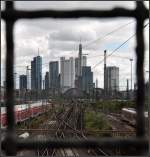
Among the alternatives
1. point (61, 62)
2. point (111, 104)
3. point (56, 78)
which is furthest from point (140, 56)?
point (111, 104)

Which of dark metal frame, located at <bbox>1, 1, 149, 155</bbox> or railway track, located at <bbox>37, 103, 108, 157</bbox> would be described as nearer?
dark metal frame, located at <bbox>1, 1, 149, 155</bbox>

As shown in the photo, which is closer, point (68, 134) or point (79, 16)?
point (79, 16)

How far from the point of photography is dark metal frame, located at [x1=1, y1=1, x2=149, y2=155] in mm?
1572

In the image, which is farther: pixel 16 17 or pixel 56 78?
pixel 56 78

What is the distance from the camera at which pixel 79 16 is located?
61.9 inches

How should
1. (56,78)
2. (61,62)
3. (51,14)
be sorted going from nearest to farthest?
(51,14), (61,62), (56,78)

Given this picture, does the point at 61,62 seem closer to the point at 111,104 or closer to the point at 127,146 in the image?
the point at 111,104

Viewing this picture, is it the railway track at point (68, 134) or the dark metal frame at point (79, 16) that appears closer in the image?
the dark metal frame at point (79, 16)

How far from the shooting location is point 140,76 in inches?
62.9

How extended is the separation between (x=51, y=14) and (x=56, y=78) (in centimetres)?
5782

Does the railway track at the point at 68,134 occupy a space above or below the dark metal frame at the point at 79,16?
below

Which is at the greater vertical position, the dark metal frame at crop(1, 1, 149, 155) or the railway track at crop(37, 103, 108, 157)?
the dark metal frame at crop(1, 1, 149, 155)

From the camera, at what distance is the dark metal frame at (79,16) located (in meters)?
1.57

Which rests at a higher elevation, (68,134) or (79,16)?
(79,16)
